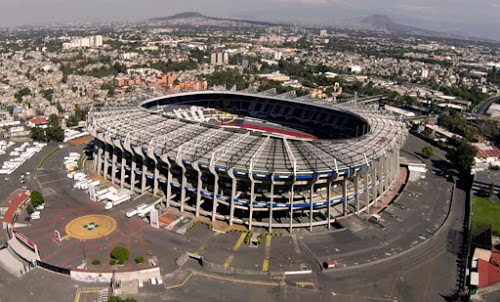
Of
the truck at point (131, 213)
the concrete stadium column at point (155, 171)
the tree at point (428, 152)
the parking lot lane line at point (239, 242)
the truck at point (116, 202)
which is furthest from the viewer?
the tree at point (428, 152)

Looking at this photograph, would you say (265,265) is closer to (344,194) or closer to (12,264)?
(344,194)

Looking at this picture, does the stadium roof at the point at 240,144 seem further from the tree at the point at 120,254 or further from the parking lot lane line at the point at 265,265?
the tree at the point at 120,254

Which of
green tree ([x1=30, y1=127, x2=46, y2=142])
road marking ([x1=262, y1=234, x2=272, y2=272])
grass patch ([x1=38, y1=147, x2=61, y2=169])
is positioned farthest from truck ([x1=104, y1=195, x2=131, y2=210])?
green tree ([x1=30, y1=127, x2=46, y2=142])

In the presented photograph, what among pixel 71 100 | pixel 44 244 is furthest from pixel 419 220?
pixel 71 100

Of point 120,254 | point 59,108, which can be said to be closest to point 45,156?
point 120,254

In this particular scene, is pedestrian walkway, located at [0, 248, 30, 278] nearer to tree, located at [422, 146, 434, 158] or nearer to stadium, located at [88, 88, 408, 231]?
stadium, located at [88, 88, 408, 231]

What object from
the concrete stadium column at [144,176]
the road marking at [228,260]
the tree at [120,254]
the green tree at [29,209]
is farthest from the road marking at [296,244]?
the green tree at [29,209]
